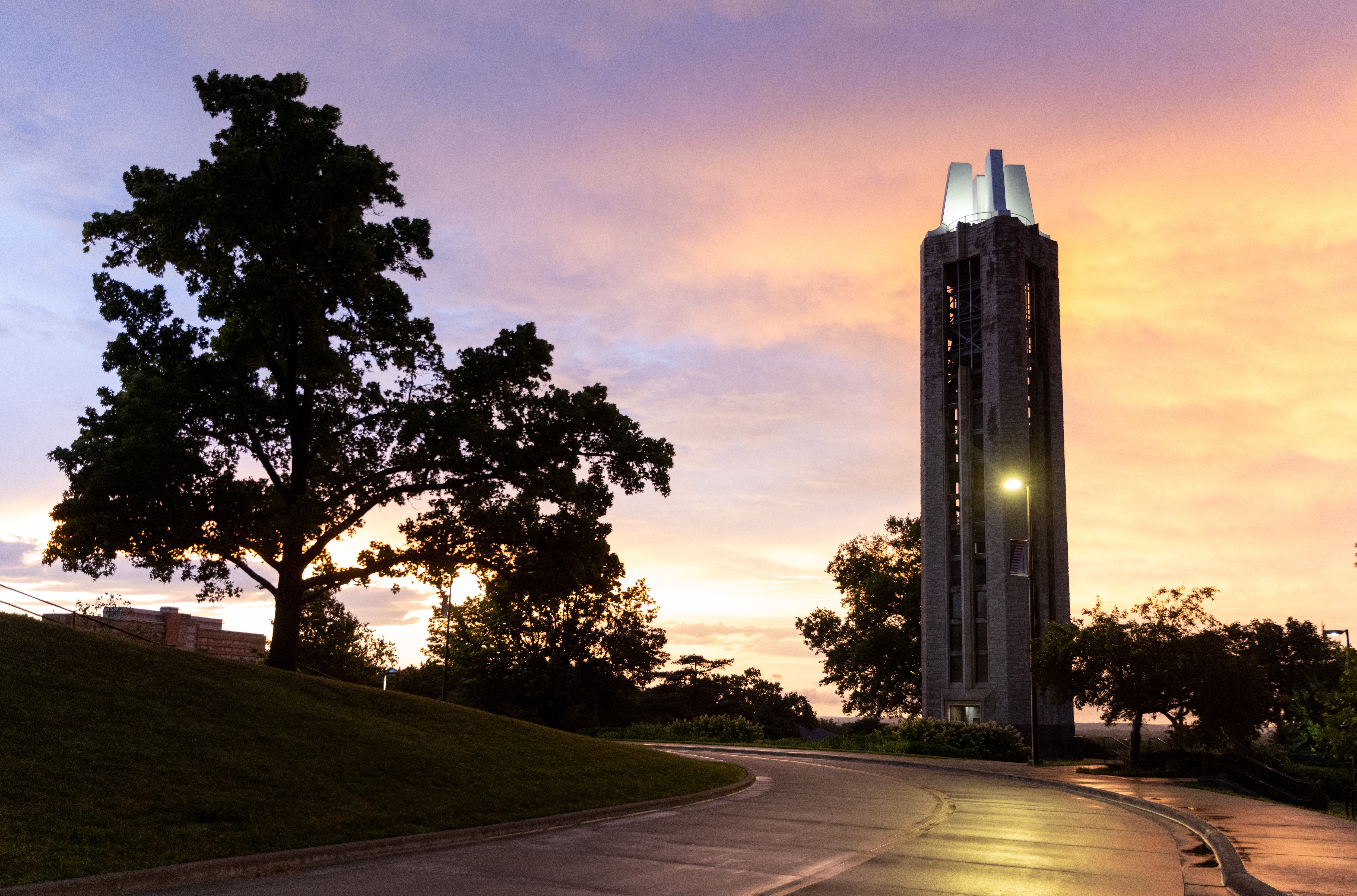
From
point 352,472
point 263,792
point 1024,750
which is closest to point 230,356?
point 352,472

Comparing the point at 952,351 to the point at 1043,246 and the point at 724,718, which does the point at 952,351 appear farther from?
the point at 724,718

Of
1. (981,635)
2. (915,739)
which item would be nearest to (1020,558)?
(915,739)

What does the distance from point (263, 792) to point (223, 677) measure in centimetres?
704

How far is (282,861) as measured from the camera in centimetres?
1137

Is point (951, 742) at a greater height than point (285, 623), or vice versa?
point (285, 623)

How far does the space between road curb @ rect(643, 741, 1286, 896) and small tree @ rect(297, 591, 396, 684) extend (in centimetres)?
3230

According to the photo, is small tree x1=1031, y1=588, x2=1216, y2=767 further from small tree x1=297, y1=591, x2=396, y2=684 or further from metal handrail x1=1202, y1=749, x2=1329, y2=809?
small tree x1=297, y1=591, x2=396, y2=684

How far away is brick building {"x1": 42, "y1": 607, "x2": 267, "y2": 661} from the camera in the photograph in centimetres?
2811

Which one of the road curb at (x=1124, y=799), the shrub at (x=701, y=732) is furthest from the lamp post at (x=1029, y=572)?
the shrub at (x=701, y=732)

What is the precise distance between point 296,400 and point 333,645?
52.0 metres

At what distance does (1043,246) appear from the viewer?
5941 centimetres

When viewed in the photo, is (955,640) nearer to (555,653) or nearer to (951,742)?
(951,742)

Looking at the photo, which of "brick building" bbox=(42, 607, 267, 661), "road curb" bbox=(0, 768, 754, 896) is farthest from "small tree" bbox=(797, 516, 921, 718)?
"road curb" bbox=(0, 768, 754, 896)

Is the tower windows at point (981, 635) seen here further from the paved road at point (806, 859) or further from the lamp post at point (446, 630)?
the paved road at point (806, 859)
